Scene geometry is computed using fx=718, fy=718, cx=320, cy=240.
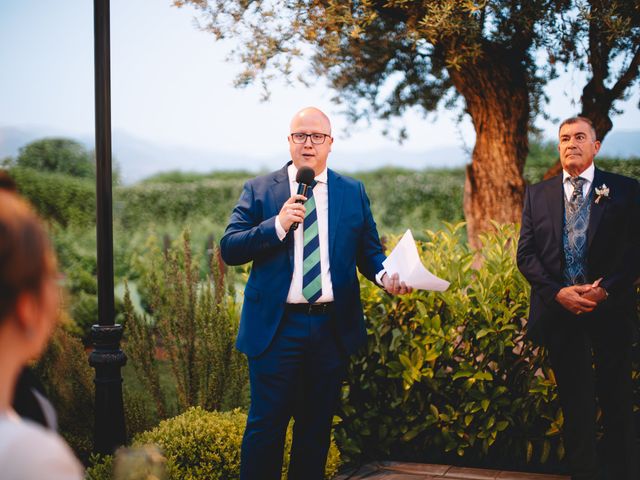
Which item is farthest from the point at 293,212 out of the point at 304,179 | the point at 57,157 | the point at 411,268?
the point at 57,157

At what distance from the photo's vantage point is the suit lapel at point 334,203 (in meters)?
3.37

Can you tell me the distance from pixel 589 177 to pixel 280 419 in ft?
6.61

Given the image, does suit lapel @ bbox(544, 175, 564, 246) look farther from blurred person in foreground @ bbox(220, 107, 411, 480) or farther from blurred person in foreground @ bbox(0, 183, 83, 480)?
blurred person in foreground @ bbox(0, 183, 83, 480)

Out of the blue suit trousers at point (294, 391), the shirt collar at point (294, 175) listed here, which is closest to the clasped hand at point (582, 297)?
the blue suit trousers at point (294, 391)

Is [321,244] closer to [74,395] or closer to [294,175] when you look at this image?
[294,175]

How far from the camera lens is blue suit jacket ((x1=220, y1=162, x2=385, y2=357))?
128 inches

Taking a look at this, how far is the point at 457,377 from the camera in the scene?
4246 mm

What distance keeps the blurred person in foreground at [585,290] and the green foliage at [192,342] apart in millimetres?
1898

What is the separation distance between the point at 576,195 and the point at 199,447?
2.37 m

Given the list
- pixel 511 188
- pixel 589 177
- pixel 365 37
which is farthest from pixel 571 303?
pixel 365 37

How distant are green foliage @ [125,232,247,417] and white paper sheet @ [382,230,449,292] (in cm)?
162

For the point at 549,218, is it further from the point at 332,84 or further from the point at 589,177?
the point at 332,84

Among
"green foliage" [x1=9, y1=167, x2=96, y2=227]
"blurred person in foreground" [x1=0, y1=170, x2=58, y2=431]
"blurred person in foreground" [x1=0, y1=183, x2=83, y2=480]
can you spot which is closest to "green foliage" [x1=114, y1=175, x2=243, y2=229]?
"green foliage" [x1=9, y1=167, x2=96, y2=227]

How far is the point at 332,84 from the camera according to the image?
6941mm
